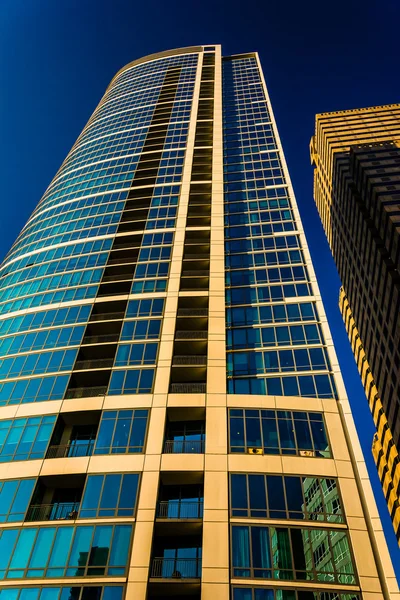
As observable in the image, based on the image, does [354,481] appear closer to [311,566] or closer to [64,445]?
[311,566]

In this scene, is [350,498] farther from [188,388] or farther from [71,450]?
[71,450]

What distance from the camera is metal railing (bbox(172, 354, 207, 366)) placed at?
108ft

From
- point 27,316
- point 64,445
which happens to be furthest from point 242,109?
point 64,445

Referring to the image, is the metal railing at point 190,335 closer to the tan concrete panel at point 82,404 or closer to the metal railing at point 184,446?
the tan concrete panel at point 82,404

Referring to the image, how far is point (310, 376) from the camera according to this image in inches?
1248

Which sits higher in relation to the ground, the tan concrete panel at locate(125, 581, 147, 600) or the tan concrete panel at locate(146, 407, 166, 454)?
the tan concrete panel at locate(146, 407, 166, 454)

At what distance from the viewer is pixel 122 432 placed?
28812 millimetres

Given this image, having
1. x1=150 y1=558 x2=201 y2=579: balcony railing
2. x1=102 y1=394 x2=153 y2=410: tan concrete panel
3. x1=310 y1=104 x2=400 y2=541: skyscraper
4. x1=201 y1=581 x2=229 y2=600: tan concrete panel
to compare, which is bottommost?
x1=201 y1=581 x2=229 y2=600: tan concrete panel

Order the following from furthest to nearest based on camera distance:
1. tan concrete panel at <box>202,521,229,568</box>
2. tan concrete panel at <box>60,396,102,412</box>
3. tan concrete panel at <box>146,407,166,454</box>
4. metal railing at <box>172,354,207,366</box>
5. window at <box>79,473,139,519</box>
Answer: metal railing at <box>172,354,207,366</box>, tan concrete panel at <box>60,396,102,412</box>, tan concrete panel at <box>146,407,166,454</box>, window at <box>79,473,139,519</box>, tan concrete panel at <box>202,521,229,568</box>

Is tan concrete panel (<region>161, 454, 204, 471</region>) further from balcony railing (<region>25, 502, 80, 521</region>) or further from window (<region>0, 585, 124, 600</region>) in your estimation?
window (<region>0, 585, 124, 600</region>)

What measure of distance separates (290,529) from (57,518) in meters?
13.1

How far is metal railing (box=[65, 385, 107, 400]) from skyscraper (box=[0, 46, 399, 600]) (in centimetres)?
14

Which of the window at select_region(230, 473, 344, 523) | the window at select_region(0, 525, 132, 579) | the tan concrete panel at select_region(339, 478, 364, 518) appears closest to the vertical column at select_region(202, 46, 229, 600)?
the window at select_region(230, 473, 344, 523)

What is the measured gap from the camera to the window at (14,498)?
26.0 m
